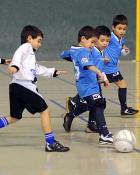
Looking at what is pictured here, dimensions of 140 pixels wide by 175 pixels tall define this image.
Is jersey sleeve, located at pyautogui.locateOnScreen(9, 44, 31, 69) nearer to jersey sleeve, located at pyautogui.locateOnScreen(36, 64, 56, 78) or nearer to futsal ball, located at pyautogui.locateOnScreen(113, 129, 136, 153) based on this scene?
jersey sleeve, located at pyautogui.locateOnScreen(36, 64, 56, 78)

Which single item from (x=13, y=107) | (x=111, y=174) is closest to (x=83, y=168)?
(x=111, y=174)

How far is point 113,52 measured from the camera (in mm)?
9141

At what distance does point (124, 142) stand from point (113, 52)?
2878mm

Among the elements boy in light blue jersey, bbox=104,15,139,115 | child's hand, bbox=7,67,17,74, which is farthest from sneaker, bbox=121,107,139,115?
child's hand, bbox=7,67,17,74

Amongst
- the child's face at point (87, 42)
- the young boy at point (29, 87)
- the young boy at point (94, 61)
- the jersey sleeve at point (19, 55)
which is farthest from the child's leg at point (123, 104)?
the jersey sleeve at point (19, 55)

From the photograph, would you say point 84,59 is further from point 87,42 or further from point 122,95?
point 122,95

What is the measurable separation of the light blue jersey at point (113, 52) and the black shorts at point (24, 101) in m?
2.61

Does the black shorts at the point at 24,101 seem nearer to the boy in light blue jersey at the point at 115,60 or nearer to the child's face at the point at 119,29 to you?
the boy in light blue jersey at the point at 115,60

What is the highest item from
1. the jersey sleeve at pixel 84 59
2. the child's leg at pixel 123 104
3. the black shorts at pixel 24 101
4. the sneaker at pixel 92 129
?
the jersey sleeve at pixel 84 59

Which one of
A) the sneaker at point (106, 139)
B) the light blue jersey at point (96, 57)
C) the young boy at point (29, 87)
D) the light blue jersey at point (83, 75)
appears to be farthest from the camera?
the light blue jersey at point (96, 57)

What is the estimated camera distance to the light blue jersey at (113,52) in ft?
29.8

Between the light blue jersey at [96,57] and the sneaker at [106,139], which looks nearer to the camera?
the sneaker at [106,139]

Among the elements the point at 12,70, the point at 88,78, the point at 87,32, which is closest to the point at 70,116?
the point at 88,78

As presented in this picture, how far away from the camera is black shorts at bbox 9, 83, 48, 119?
658 centimetres
